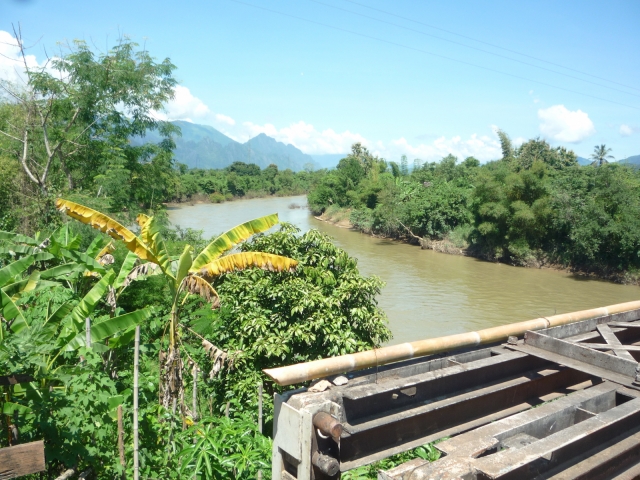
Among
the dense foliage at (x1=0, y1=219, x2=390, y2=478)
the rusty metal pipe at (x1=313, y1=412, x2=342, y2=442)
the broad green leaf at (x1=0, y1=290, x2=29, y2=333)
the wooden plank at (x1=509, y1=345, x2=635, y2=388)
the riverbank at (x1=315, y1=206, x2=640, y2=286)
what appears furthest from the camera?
the riverbank at (x1=315, y1=206, x2=640, y2=286)

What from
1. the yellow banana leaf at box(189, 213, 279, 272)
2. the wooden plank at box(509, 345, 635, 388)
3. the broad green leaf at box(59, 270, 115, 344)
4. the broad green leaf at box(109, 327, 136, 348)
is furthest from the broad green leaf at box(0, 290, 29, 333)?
the wooden plank at box(509, 345, 635, 388)

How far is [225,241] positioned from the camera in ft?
20.4

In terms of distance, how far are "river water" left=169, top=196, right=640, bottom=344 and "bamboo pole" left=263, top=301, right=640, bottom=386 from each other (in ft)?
33.7

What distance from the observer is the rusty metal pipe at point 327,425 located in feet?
6.26

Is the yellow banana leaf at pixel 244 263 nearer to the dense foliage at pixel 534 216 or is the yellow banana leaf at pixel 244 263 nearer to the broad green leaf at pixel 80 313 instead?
the broad green leaf at pixel 80 313

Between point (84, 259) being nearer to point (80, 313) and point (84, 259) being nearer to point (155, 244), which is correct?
point (80, 313)

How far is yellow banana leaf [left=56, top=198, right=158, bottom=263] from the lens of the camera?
6082 mm

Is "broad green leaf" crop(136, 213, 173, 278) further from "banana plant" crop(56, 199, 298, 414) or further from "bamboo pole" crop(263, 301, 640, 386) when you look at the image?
"bamboo pole" crop(263, 301, 640, 386)

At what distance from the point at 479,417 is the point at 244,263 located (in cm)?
385

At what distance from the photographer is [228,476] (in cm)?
346

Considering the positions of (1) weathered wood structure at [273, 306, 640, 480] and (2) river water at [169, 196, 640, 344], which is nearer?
(1) weathered wood structure at [273, 306, 640, 480]

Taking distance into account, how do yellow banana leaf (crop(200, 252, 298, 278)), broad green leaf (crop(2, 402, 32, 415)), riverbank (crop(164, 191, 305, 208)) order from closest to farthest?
broad green leaf (crop(2, 402, 32, 415)), yellow banana leaf (crop(200, 252, 298, 278)), riverbank (crop(164, 191, 305, 208))

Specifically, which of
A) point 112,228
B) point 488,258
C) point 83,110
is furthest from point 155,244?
point 488,258

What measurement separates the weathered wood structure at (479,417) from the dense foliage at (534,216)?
20469 mm
